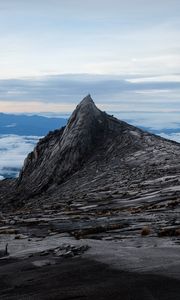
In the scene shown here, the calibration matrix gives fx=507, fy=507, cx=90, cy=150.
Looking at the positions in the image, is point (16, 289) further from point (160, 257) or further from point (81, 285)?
point (160, 257)

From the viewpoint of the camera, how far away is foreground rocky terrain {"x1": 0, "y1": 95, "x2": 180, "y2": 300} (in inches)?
603

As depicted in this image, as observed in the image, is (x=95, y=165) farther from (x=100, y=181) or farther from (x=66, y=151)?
(x=100, y=181)

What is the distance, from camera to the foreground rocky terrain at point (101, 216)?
1530 cm

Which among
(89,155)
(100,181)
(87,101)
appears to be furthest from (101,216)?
(87,101)

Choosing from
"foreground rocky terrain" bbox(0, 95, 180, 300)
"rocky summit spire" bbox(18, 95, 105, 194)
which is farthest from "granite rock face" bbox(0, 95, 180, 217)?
"foreground rocky terrain" bbox(0, 95, 180, 300)

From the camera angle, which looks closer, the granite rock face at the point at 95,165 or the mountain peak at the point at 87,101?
the granite rock face at the point at 95,165

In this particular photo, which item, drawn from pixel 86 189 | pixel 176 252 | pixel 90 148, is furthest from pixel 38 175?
pixel 176 252

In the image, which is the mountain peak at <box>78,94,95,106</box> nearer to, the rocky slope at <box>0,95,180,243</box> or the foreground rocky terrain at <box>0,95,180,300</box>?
the rocky slope at <box>0,95,180,243</box>

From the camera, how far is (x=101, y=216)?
31.0m

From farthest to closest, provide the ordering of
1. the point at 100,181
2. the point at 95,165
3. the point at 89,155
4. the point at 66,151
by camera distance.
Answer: the point at 66,151 → the point at 89,155 → the point at 95,165 → the point at 100,181

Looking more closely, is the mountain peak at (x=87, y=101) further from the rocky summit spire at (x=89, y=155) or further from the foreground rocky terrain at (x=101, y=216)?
the foreground rocky terrain at (x=101, y=216)

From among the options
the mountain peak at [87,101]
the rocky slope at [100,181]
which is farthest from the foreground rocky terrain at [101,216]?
the mountain peak at [87,101]

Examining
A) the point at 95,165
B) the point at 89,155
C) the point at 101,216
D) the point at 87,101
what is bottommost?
Answer: the point at 101,216

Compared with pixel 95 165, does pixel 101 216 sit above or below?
below
